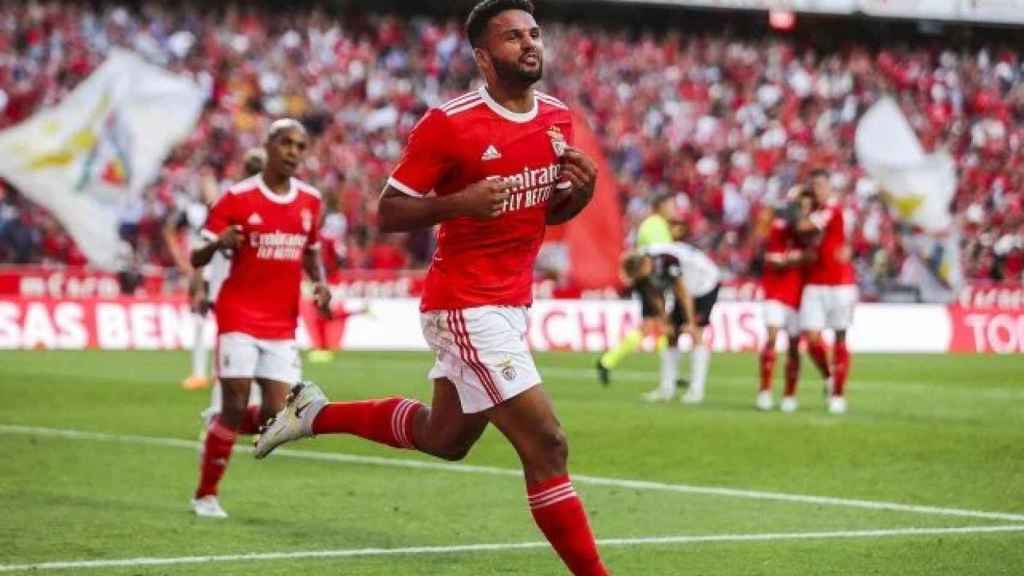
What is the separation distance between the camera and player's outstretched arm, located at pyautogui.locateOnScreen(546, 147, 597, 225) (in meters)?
8.03

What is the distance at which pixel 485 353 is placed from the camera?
7910 millimetres

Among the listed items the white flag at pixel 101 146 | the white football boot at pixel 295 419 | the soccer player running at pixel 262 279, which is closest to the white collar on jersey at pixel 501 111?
the white football boot at pixel 295 419

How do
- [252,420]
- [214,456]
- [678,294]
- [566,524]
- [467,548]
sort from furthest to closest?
[678,294] < [252,420] < [214,456] < [467,548] < [566,524]

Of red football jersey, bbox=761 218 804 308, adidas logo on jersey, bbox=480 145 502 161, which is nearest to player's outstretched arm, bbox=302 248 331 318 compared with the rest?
adidas logo on jersey, bbox=480 145 502 161

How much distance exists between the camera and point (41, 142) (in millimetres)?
33719

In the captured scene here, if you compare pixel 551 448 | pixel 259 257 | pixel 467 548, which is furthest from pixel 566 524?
pixel 259 257

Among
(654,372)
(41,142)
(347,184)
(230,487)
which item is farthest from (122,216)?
(230,487)

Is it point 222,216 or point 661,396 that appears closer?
point 222,216

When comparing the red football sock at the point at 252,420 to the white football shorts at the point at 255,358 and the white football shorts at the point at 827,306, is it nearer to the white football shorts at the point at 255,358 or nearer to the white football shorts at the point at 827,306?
the white football shorts at the point at 255,358

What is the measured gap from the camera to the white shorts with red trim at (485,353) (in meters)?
7.89

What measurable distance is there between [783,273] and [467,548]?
1137 centimetres

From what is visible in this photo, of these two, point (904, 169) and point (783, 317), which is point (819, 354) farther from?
point (904, 169)

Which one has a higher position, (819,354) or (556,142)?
(556,142)

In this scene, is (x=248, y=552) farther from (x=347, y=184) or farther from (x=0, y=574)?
(x=347, y=184)
